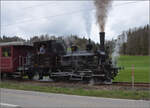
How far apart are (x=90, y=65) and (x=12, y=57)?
667 centimetres

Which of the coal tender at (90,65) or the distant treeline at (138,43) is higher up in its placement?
the distant treeline at (138,43)

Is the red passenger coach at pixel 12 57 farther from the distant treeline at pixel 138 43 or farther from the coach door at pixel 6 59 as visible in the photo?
the distant treeline at pixel 138 43

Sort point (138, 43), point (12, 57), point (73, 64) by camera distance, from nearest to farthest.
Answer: point (73, 64)
point (12, 57)
point (138, 43)

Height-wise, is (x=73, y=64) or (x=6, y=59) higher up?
(x=6, y=59)

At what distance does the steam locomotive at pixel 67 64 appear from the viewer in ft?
43.1

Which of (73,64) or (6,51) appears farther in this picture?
(6,51)

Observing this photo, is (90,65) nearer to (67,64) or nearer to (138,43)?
(67,64)

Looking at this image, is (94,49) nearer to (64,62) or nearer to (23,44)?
(64,62)

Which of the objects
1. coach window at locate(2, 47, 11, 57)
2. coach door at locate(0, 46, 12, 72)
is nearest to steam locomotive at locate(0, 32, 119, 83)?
coach door at locate(0, 46, 12, 72)

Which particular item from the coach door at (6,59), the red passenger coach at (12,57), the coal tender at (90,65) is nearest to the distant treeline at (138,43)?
the red passenger coach at (12,57)

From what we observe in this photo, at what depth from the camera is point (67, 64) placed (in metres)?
14.3

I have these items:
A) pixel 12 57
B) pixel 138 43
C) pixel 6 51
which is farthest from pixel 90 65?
pixel 138 43

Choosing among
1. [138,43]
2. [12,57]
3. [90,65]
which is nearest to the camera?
[90,65]

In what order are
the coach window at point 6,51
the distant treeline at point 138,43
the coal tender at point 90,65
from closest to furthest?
the coal tender at point 90,65 → the coach window at point 6,51 → the distant treeline at point 138,43
